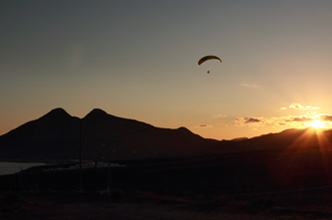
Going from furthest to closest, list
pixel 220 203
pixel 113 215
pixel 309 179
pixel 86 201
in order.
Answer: pixel 309 179 → pixel 86 201 → pixel 220 203 → pixel 113 215

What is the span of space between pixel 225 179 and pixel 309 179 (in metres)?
15.2

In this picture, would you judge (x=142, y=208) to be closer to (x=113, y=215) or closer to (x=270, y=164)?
(x=113, y=215)

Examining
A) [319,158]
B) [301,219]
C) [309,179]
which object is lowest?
[301,219]

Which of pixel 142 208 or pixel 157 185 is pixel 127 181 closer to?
pixel 157 185

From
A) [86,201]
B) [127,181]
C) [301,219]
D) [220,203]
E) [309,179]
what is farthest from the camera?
[127,181]

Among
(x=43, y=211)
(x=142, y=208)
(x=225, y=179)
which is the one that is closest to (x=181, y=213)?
(x=142, y=208)

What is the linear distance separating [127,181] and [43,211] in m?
46.0

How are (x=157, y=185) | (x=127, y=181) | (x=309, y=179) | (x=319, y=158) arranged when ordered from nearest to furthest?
(x=309, y=179), (x=157, y=185), (x=127, y=181), (x=319, y=158)

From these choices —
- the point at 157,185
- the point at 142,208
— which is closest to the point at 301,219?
the point at 142,208

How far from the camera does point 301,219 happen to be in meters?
20.8

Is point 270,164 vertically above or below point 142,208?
above

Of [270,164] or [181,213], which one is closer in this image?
[181,213]

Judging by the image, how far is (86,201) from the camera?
106ft

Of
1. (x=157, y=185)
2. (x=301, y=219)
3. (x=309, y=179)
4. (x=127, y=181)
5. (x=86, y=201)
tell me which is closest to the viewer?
(x=301, y=219)
